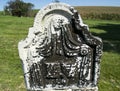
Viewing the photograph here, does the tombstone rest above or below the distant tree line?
above

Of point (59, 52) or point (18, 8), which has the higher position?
point (59, 52)

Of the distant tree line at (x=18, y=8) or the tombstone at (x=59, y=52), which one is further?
the distant tree line at (x=18, y=8)

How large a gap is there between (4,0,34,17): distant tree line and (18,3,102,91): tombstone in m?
46.2

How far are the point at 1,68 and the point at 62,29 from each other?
20.4 feet

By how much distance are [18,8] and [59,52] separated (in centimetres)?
4819

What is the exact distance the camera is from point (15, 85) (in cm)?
1030

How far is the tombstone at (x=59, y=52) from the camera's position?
6293 millimetres

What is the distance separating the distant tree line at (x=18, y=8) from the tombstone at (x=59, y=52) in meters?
46.2

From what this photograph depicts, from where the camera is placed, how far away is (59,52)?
6.40 metres

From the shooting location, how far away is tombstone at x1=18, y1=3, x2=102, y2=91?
6.29 meters

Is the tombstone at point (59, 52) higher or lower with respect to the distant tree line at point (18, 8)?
higher

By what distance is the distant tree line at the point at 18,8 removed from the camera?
5272cm

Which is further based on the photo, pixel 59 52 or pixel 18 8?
pixel 18 8

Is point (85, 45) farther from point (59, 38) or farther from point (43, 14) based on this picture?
point (43, 14)
